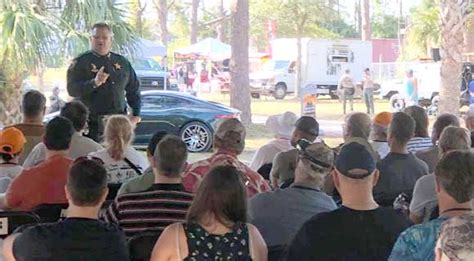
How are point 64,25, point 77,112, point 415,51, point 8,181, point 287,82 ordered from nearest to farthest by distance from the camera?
1. point 8,181
2. point 77,112
3. point 64,25
4. point 415,51
5. point 287,82

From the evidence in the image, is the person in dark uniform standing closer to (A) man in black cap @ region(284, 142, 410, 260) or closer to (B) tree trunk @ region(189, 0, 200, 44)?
(A) man in black cap @ region(284, 142, 410, 260)

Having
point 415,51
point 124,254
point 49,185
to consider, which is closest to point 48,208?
point 49,185

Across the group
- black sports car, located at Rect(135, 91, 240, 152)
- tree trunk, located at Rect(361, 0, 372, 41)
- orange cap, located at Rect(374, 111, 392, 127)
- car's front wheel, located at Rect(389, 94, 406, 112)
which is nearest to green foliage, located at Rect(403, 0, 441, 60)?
tree trunk, located at Rect(361, 0, 372, 41)

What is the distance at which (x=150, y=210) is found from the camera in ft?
11.6

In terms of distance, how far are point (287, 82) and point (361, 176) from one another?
30988mm

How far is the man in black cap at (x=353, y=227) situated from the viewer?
2.96 meters

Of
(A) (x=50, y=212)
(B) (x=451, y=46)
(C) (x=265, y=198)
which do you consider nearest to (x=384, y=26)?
(B) (x=451, y=46)

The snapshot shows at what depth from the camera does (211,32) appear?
5172 cm

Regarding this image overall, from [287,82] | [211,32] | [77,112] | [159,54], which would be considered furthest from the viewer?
[211,32]

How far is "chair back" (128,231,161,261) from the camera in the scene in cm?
321

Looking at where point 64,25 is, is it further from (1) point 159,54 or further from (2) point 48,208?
(1) point 159,54

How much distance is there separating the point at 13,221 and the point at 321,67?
29264 mm

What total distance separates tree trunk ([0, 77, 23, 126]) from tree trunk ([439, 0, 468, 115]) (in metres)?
8.00

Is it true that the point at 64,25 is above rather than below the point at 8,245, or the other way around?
above
